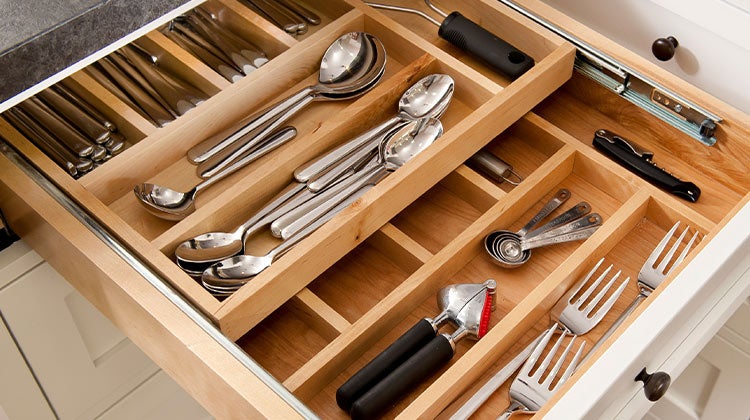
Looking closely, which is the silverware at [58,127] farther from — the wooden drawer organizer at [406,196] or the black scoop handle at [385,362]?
the black scoop handle at [385,362]

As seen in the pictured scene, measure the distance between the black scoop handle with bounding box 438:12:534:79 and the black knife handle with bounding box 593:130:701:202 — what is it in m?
0.13

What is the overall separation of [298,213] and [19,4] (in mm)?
352

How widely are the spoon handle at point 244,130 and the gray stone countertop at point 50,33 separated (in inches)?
7.7

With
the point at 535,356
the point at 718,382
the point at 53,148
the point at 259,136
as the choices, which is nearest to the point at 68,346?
the point at 53,148

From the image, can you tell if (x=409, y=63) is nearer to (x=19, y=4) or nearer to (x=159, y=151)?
(x=159, y=151)

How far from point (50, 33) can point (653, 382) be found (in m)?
0.65

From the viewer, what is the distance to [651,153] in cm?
113

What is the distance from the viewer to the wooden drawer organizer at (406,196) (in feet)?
3.02

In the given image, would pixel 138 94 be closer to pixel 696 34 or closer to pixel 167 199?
pixel 167 199

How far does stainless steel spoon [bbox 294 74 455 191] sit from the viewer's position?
3.38ft

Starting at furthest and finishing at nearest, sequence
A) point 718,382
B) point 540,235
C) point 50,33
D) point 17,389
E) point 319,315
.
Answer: point 718,382 < point 17,389 < point 540,235 < point 319,315 < point 50,33

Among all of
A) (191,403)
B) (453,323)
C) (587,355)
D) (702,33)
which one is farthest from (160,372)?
(702,33)

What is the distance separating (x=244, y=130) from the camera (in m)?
1.06

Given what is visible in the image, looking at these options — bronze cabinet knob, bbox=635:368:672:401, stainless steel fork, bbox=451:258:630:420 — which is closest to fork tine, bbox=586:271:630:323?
stainless steel fork, bbox=451:258:630:420
